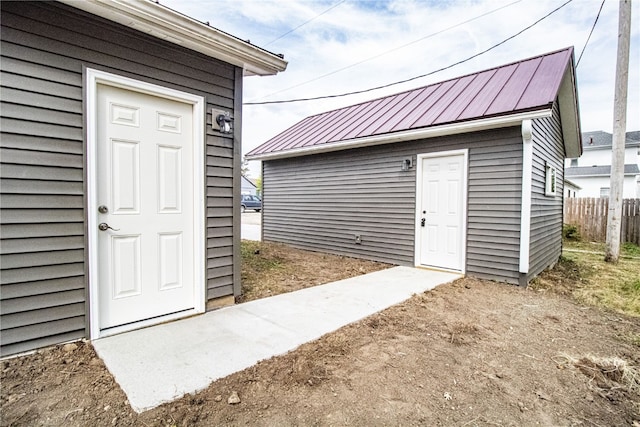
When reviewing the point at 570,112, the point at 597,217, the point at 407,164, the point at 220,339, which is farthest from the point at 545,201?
the point at 597,217

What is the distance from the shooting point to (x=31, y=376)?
2.09 meters

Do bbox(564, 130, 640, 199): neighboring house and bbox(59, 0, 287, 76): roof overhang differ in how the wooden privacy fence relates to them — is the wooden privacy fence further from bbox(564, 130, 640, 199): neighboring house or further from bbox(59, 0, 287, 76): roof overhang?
bbox(59, 0, 287, 76): roof overhang

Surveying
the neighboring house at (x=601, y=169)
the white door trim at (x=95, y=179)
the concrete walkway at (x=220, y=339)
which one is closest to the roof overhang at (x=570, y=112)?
the concrete walkway at (x=220, y=339)

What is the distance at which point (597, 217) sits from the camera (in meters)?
10.2

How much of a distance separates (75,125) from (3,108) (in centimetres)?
40

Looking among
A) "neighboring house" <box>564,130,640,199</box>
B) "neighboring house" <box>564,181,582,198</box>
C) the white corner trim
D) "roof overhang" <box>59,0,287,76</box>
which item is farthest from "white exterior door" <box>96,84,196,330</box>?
"neighboring house" <box>564,130,640,199</box>

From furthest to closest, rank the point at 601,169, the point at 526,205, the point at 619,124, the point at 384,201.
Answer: the point at 601,169 < the point at 619,124 < the point at 384,201 < the point at 526,205

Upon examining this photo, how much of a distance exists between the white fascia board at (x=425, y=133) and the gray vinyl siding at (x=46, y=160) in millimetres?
4333

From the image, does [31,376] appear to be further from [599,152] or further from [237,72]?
[599,152]

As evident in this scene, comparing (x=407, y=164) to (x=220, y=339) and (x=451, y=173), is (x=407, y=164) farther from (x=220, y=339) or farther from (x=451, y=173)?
(x=220, y=339)

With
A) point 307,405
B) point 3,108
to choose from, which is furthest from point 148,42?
point 307,405

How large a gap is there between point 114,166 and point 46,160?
1.47 ft

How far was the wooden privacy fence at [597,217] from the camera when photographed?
9.63 metres

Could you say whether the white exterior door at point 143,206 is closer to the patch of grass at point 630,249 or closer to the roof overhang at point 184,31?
the roof overhang at point 184,31
